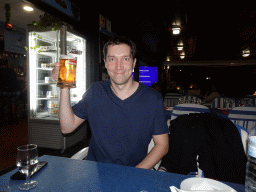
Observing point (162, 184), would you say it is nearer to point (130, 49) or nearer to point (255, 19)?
point (130, 49)

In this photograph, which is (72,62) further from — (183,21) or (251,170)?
(183,21)

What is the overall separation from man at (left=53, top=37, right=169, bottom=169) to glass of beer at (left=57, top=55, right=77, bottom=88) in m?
0.12

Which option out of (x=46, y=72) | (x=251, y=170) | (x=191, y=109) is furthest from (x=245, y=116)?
(x=46, y=72)

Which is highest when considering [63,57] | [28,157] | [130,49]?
[130,49]

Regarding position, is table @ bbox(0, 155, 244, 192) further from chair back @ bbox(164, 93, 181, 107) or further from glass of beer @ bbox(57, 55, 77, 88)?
chair back @ bbox(164, 93, 181, 107)

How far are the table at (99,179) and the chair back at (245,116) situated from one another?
2.27 m

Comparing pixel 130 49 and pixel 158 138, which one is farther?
pixel 130 49

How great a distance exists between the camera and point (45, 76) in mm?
3838

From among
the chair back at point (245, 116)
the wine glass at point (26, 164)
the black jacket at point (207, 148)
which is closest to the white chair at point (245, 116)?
the chair back at point (245, 116)

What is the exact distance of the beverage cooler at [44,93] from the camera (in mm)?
3424

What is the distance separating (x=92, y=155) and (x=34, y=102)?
2650 mm

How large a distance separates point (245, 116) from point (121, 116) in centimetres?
230

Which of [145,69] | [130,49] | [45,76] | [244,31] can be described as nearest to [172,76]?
[145,69]

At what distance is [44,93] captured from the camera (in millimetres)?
3941
